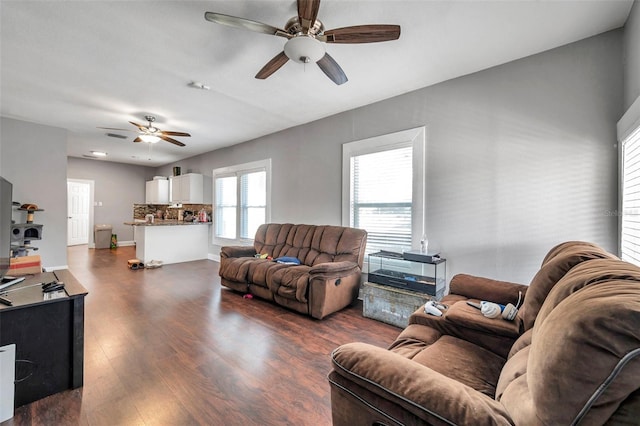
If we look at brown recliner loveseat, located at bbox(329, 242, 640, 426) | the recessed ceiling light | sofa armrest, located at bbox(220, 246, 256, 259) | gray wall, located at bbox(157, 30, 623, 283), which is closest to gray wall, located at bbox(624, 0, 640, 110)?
gray wall, located at bbox(157, 30, 623, 283)

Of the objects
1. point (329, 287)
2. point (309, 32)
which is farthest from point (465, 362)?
point (309, 32)

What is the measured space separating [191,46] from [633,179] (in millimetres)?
3645

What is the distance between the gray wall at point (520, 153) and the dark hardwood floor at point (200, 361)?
4.72ft

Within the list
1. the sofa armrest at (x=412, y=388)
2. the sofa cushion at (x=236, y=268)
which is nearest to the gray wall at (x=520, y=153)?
the sofa armrest at (x=412, y=388)

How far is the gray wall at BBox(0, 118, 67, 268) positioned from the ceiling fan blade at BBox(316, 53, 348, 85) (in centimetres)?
553

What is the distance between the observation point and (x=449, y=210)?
298 cm

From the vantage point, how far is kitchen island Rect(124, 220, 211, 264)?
18.2ft

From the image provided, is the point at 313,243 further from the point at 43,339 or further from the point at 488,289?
the point at 43,339

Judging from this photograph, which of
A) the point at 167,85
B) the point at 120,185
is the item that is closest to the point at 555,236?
the point at 167,85

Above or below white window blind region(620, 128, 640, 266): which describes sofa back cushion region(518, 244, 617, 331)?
below

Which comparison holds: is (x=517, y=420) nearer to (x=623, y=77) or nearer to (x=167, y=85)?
(x=623, y=77)

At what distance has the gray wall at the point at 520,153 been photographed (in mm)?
2219

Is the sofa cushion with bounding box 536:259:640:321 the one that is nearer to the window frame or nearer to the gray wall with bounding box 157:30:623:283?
the window frame

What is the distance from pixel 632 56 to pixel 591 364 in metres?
2.57
